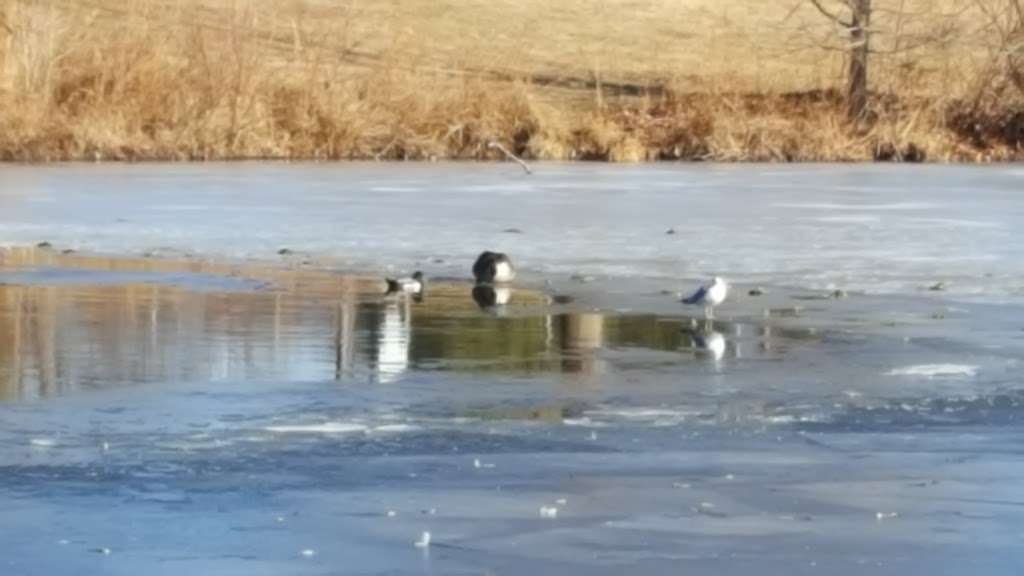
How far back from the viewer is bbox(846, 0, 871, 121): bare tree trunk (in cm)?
3444

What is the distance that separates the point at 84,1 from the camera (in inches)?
1531

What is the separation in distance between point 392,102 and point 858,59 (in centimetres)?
762

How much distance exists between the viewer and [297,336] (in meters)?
11.6

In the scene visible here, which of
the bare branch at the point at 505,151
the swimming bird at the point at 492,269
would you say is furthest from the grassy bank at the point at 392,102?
the swimming bird at the point at 492,269

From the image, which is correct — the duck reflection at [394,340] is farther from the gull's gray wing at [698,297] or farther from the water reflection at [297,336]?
the gull's gray wing at [698,297]

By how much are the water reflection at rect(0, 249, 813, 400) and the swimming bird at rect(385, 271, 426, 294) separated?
0.11 meters

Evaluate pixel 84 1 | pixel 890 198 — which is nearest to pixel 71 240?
pixel 890 198

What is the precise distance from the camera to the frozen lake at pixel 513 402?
6.46 meters

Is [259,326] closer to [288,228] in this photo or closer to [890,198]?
[288,228]

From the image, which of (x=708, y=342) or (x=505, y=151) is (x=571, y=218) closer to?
(x=708, y=342)

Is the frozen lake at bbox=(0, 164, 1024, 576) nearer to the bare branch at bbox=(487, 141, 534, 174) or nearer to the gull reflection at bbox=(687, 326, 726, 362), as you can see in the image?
the gull reflection at bbox=(687, 326, 726, 362)

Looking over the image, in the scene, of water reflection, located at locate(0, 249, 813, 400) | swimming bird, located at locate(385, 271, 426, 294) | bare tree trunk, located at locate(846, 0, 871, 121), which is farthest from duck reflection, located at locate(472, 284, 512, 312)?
bare tree trunk, located at locate(846, 0, 871, 121)

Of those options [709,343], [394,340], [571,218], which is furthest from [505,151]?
[709,343]

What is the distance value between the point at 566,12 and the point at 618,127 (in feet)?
69.9
